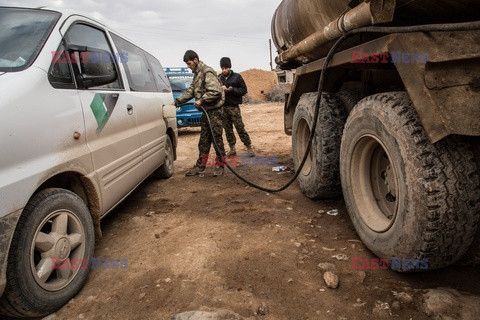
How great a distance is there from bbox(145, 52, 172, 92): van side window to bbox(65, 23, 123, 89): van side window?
144cm

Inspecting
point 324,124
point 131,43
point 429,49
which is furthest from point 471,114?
point 131,43

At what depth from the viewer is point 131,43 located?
3938 mm

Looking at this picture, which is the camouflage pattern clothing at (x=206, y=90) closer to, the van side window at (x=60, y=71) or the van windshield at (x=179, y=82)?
the van side window at (x=60, y=71)

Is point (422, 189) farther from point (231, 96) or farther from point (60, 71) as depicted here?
point (231, 96)

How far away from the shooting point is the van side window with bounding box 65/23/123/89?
2.36m

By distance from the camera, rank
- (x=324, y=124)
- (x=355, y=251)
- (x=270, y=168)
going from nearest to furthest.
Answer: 1. (x=355, y=251)
2. (x=324, y=124)
3. (x=270, y=168)

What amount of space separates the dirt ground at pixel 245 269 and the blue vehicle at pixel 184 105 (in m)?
5.96

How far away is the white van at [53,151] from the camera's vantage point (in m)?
1.64

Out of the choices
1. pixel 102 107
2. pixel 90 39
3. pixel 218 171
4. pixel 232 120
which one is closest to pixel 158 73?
pixel 218 171

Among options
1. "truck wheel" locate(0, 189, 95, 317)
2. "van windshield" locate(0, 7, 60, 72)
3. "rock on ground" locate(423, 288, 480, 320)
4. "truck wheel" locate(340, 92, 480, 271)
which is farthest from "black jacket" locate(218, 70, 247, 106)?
"rock on ground" locate(423, 288, 480, 320)

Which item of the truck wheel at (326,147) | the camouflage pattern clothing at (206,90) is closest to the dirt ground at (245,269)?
the truck wheel at (326,147)

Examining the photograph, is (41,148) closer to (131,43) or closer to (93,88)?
(93,88)

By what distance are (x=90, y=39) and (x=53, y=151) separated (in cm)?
127

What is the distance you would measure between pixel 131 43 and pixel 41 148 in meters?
2.56
